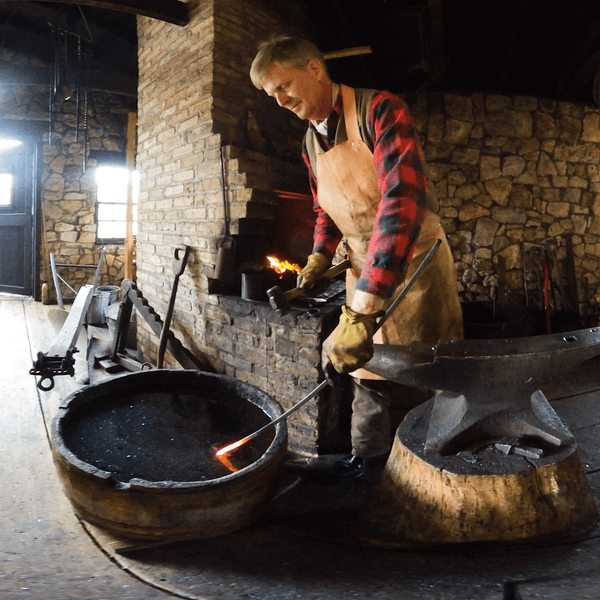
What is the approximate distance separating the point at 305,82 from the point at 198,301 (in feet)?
7.97

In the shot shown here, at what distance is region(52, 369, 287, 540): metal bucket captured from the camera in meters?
1.72

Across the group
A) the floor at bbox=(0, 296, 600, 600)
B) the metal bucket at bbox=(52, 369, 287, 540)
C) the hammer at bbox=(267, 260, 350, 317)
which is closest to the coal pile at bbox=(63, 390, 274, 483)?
the metal bucket at bbox=(52, 369, 287, 540)

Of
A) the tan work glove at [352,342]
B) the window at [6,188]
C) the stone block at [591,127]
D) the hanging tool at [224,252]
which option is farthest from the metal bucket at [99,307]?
the stone block at [591,127]

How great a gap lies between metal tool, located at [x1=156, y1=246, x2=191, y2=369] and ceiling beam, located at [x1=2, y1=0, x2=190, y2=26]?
6.51ft

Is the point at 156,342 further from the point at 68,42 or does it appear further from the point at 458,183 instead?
the point at 68,42

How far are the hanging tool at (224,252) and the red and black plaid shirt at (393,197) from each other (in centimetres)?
194

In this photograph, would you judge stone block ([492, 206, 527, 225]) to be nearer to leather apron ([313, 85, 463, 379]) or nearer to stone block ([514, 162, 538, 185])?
stone block ([514, 162, 538, 185])

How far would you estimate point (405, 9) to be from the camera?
14.4 feet

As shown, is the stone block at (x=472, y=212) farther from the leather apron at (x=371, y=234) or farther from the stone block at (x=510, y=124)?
the leather apron at (x=371, y=234)

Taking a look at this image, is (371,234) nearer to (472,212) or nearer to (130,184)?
(472,212)

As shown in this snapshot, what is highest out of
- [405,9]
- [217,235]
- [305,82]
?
[405,9]

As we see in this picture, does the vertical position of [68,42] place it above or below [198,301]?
above

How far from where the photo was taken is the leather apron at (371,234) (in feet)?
6.61

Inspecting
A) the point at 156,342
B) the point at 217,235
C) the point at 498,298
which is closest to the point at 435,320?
the point at 217,235
